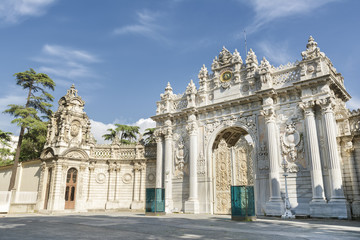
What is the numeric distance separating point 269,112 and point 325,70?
4344 millimetres

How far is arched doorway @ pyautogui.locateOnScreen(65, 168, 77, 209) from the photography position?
24500 mm

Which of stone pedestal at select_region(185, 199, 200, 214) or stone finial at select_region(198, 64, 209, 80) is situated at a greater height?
stone finial at select_region(198, 64, 209, 80)

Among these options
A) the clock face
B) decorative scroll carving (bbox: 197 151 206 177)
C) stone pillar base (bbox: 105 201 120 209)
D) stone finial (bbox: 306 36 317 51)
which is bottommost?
stone pillar base (bbox: 105 201 120 209)

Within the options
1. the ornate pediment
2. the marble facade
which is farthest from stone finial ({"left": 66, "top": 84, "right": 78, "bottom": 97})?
the ornate pediment

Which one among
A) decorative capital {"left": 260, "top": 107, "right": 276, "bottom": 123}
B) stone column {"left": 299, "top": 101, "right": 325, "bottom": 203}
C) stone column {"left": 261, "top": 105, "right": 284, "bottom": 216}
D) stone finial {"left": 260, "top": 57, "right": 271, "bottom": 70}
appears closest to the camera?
stone column {"left": 299, "top": 101, "right": 325, "bottom": 203}

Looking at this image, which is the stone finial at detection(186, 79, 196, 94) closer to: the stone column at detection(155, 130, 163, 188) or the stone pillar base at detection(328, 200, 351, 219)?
the stone column at detection(155, 130, 163, 188)

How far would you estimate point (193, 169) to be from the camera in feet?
74.9

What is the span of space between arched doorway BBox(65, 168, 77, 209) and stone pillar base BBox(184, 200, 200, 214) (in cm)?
995

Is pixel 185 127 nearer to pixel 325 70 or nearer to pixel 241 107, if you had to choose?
pixel 241 107

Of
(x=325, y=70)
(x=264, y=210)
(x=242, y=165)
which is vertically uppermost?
(x=325, y=70)

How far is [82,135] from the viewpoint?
26.9 metres

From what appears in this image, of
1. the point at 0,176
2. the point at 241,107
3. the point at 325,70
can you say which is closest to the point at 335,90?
the point at 325,70

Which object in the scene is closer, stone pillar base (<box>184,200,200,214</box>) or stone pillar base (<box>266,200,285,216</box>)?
stone pillar base (<box>266,200,285,216</box>)

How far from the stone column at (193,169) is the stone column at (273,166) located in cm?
581
